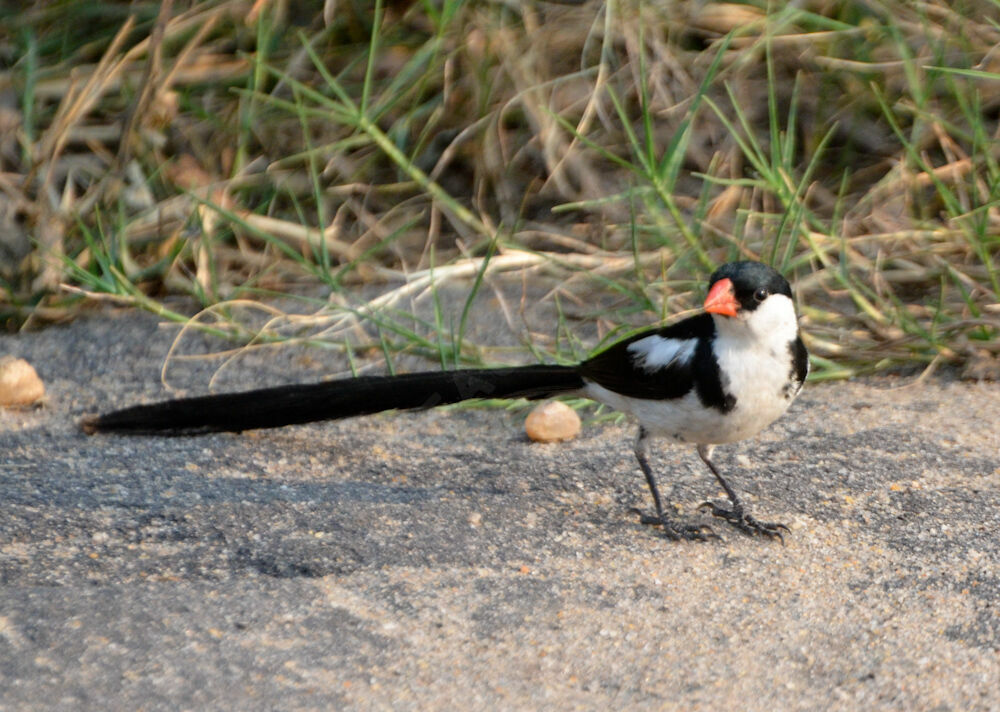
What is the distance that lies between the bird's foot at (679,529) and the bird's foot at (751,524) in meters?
0.05

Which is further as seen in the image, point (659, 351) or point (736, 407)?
point (659, 351)

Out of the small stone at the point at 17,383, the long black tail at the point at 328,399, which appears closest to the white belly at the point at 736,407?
the long black tail at the point at 328,399

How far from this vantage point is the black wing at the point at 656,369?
288 centimetres

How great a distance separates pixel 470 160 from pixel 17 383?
213 cm

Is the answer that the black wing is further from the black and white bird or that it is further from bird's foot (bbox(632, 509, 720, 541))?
bird's foot (bbox(632, 509, 720, 541))

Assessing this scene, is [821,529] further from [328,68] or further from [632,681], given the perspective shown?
[328,68]

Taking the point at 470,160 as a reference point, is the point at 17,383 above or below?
below

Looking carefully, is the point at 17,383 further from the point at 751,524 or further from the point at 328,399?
the point at 751,524

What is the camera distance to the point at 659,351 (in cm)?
301

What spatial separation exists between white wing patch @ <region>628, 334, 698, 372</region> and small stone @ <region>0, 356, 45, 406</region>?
1.77 m

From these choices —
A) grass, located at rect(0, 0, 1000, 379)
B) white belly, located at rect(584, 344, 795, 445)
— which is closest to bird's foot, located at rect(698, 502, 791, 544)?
white belly, located at rect(584, 344, 795, 445)

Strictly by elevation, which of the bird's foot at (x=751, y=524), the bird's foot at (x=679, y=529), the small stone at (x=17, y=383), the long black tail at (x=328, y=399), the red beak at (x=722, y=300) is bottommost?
the small stone at (x=17, y=383)

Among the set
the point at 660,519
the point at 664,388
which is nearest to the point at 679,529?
the point at 660,519

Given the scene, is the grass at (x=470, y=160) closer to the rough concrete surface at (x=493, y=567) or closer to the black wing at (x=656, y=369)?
the rough concrete surface at (x=493, y=567)
